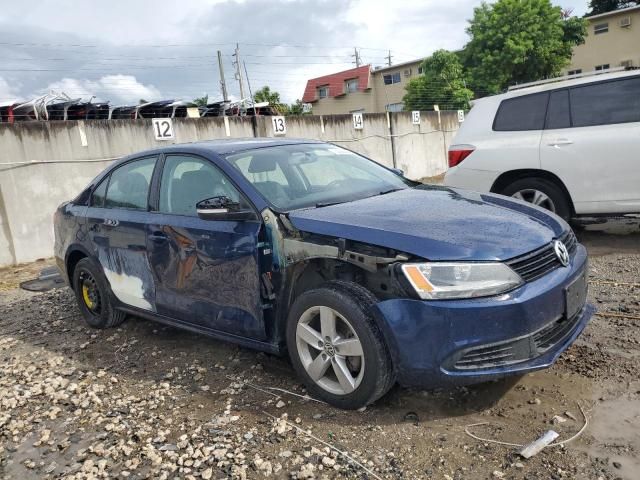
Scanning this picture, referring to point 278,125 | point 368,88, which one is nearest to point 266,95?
point 368,88

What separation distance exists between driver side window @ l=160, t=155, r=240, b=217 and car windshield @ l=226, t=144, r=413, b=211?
0.51ft

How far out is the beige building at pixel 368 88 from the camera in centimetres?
4119

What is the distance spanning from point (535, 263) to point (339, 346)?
109 cm

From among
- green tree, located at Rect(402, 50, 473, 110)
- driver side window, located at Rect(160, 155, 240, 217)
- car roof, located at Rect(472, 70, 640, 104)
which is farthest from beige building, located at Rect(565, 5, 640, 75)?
driver side window, located at Rect(160, 155, 240, 217)

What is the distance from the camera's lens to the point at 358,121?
13844mm

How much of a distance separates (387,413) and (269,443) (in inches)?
25.3

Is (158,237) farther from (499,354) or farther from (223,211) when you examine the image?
(499,354)

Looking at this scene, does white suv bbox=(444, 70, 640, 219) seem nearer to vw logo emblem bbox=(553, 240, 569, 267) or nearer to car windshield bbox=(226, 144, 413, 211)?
car windshield bbox=(226, 144, 413, 211)

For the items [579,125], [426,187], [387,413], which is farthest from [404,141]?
[387,413]

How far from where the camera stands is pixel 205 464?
102 inches

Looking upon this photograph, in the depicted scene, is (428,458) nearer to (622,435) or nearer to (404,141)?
(622,435)

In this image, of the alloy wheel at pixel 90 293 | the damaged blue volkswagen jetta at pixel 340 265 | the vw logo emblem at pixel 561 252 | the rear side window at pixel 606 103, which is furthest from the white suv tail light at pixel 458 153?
the alloy wheel at pixel 90 293

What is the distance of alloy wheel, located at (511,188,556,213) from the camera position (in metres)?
5.84

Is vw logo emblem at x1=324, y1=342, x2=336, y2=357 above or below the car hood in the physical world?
below
